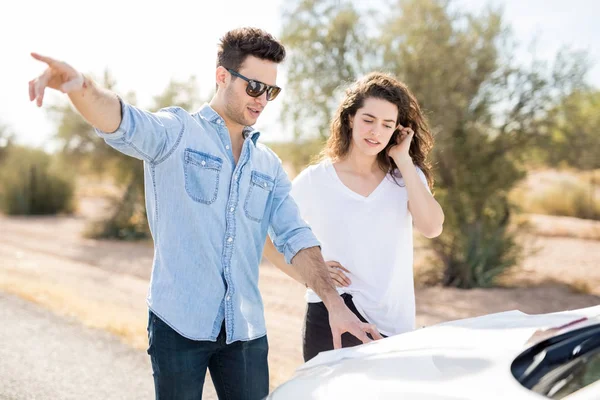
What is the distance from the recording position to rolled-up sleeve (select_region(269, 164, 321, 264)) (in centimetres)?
280

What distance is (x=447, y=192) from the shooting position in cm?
1059

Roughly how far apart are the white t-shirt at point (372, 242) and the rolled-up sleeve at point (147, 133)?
977 mm

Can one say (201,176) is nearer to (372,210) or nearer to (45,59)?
(45,59)

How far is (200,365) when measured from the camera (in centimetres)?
255

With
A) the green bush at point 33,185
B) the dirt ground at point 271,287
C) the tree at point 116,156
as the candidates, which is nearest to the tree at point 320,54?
the dirt ground at point 271,287

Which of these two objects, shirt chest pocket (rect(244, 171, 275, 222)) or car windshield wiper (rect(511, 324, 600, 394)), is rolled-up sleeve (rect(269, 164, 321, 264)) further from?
car windshield wiper (rect(511, 324, 600, 394))

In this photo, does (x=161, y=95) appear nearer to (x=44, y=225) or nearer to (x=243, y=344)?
(x=44, y=225)

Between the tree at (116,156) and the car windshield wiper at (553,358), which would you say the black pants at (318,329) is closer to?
the car windshield wiper at (553,358)

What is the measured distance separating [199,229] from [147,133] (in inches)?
16.2

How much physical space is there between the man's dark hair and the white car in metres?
1.22

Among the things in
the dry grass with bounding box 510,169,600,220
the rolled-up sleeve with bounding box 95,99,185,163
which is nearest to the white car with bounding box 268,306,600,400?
the rolled-up sleeve with bounding box 95,99,185,163

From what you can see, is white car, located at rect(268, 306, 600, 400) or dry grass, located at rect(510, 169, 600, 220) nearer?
white car, located at rect(268, 306, 600, 400)

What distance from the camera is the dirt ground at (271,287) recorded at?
7275mm

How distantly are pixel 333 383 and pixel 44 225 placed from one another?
64.2 ft
